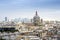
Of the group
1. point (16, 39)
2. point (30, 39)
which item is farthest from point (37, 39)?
point (16, 39)

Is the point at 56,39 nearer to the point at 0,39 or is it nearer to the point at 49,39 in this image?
the point at 49,39

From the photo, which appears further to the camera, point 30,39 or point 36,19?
point 36,19

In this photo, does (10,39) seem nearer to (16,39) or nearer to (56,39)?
(16,39)

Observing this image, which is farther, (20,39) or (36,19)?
Answer: (36,19)

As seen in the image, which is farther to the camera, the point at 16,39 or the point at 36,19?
the point at 36,19

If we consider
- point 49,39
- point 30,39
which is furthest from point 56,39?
point 30,39

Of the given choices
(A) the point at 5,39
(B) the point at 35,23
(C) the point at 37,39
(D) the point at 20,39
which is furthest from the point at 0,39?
(B) the point at 35,23

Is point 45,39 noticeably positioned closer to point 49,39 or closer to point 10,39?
point 49,39
